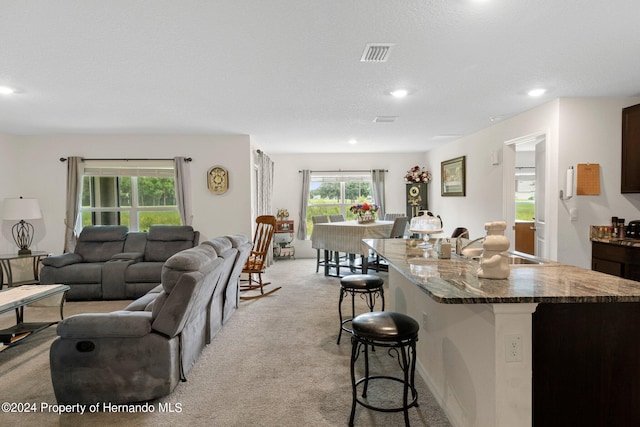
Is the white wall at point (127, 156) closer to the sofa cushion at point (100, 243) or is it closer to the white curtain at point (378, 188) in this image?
the sofa cushion at point (100, 243)

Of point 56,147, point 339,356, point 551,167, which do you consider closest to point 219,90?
→ point 339,356

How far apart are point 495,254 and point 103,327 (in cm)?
232

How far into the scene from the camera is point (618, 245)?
135 inches

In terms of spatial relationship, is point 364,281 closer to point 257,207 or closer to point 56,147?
point 257,207

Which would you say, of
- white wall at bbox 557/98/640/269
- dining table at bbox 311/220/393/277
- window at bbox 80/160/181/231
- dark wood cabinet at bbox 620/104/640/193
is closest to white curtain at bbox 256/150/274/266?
dining table at bbox 311/220/393/277

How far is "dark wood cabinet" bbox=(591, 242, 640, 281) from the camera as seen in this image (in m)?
3.24

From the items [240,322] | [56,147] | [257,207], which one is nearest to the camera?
[240,322]

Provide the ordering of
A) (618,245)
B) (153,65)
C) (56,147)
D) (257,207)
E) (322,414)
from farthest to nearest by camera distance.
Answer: (257,207), (56,147), (618,245), (153,65), (322,414)

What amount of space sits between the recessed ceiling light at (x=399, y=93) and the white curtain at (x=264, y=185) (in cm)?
345

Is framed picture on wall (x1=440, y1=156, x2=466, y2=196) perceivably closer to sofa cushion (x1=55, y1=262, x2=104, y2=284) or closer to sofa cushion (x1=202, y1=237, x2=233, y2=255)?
sofa cushion (x1=202, y1=237, x2=233, y2=255)

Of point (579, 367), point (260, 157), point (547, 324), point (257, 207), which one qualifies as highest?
point (260, 157)

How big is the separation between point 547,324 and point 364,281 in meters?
1.53

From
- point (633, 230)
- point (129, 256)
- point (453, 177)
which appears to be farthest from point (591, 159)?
point (129, 256)

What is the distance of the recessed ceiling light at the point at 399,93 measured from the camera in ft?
11.5
